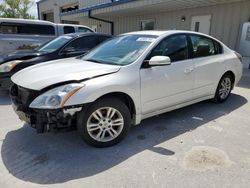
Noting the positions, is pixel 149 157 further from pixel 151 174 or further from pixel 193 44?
pixel 193 44

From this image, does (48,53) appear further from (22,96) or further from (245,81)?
(245,81)

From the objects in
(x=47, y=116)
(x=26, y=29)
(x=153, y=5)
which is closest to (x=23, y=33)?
(x=26, y=29)

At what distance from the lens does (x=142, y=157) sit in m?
2.77

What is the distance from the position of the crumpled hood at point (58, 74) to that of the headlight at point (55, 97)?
0.38 ft

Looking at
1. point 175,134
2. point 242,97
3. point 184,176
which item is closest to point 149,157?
point 184,176

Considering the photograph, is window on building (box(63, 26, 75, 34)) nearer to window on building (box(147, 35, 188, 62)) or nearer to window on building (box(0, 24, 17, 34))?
window on building (box(0, 24, 17, 34))

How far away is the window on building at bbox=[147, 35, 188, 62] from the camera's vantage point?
339cm

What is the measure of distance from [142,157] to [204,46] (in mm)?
2566

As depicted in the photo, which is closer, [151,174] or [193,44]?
[151,174]

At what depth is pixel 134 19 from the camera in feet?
44.9

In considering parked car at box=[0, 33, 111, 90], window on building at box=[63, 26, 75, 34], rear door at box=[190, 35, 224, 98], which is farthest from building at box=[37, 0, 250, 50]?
rear door at box=[190, 35, 224, 98]

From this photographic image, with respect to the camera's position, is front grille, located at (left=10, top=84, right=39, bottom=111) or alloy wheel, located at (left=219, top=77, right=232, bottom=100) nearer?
front grille, located at (left=10, top=84, right=39, bottom=111)

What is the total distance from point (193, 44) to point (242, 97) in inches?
93.2

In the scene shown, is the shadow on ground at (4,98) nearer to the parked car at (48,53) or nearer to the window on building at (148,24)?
the parked car at (48,53)
